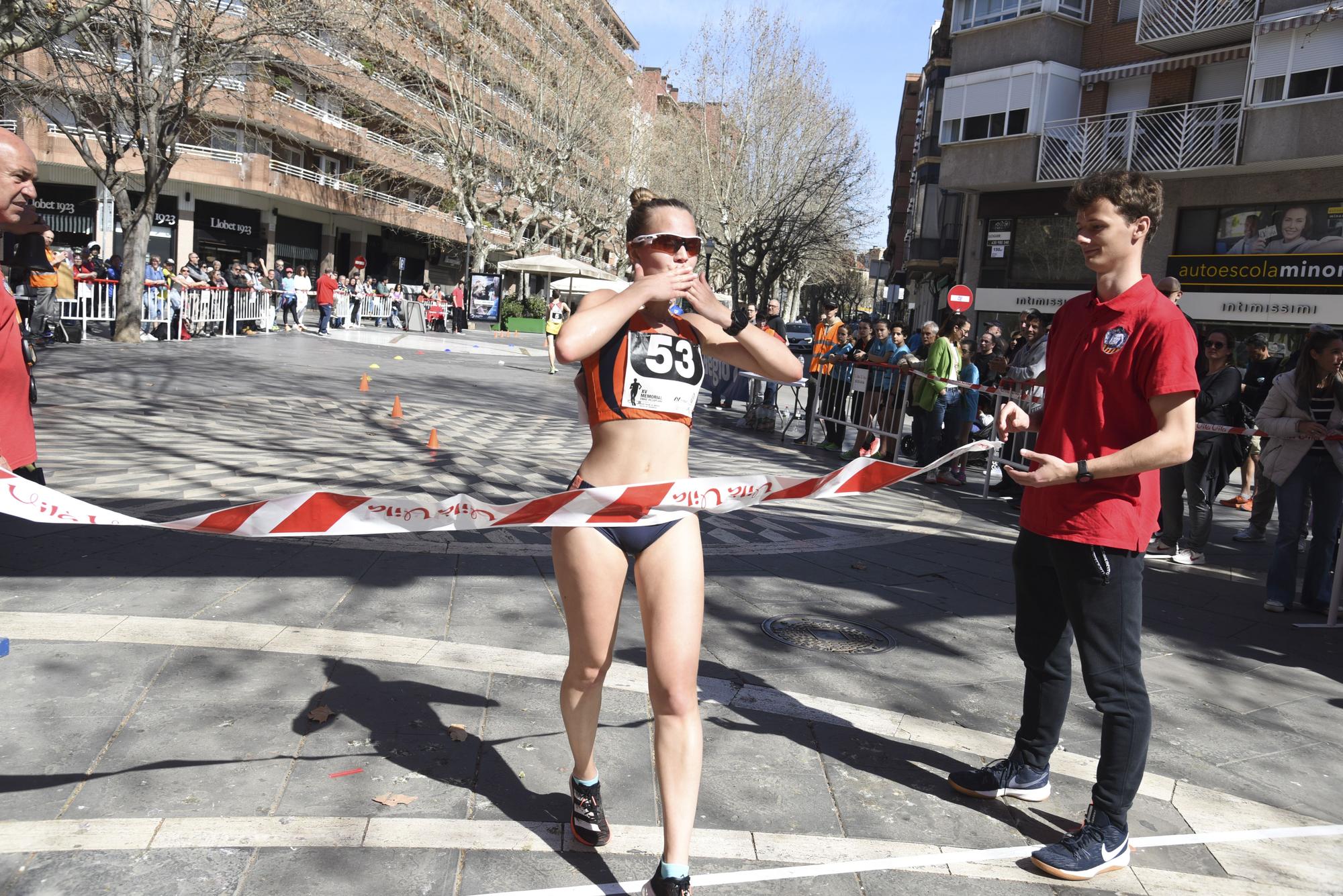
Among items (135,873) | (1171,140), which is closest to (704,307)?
(135,873)

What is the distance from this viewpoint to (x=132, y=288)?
19.8 m

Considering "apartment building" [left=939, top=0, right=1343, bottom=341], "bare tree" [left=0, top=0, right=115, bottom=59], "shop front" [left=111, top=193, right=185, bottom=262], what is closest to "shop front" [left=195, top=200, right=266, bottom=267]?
"shop front" [left=111, top=193, right=185, bottom=262]

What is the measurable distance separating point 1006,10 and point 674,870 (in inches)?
1316

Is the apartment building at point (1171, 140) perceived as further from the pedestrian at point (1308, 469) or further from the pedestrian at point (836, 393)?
the pedestrian at point (1308, 469)

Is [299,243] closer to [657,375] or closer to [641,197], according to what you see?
[641,197]

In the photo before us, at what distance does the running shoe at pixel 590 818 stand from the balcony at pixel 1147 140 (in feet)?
76.2

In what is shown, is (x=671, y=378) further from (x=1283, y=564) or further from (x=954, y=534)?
(x=954, y=534)

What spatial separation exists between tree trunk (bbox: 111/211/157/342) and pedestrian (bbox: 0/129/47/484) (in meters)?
17.1

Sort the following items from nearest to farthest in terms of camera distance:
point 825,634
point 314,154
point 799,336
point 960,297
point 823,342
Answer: point 825,634
point 823,342
point 960,297
point 314,154
point 799,336

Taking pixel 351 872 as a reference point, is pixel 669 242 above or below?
above

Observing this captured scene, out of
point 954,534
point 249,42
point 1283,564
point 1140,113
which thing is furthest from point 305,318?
point 1283,564

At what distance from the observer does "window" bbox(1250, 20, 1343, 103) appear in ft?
74.7

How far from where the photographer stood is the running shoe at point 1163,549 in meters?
8.18

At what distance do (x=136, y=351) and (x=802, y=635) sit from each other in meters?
16.7
